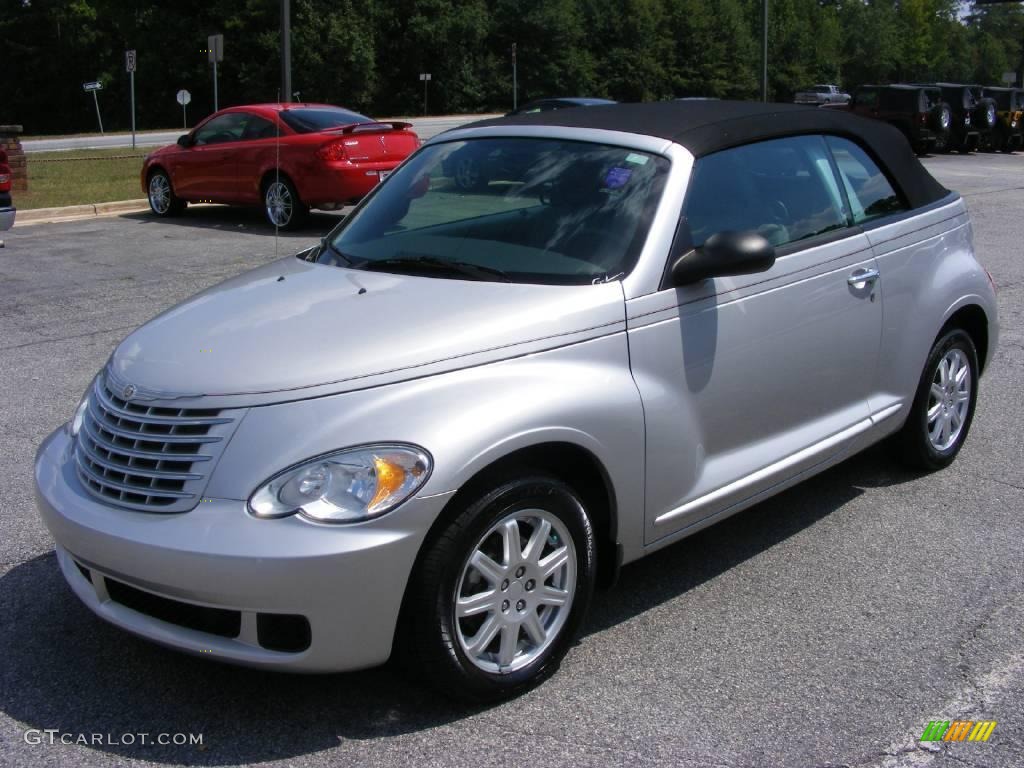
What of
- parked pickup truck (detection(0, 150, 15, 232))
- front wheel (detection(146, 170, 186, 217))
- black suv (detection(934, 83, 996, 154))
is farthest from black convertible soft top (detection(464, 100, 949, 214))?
black suv (detection(934, 83, 996, 154))

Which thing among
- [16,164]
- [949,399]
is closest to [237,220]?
[16,164]

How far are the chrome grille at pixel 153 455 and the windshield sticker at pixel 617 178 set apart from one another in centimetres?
165

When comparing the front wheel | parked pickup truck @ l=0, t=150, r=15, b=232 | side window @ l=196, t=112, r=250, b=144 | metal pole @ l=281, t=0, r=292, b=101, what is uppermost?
metal pole @ l=281, t=0, r=292, b=101

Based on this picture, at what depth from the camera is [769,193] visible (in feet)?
14.7

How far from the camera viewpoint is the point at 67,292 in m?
9.97

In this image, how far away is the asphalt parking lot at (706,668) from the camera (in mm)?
3170

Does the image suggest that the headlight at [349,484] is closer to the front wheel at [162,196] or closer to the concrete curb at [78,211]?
the concrete curb at [78,211]

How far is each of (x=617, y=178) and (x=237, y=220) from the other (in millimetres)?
A: 11956

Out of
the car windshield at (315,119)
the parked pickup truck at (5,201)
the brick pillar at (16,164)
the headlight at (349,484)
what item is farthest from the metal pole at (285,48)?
the headlight at (349,484)

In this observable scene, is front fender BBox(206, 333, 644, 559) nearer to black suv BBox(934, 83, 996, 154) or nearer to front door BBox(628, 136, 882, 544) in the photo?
front door BBox(628, 136, 882, 544)

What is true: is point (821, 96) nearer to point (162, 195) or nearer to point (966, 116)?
point (966, 116)

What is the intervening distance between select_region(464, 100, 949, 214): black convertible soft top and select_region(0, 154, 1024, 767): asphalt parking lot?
1.40 m

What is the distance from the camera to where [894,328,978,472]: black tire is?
5203 millimetres

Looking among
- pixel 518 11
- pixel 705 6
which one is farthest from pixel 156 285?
pixel 705 6
